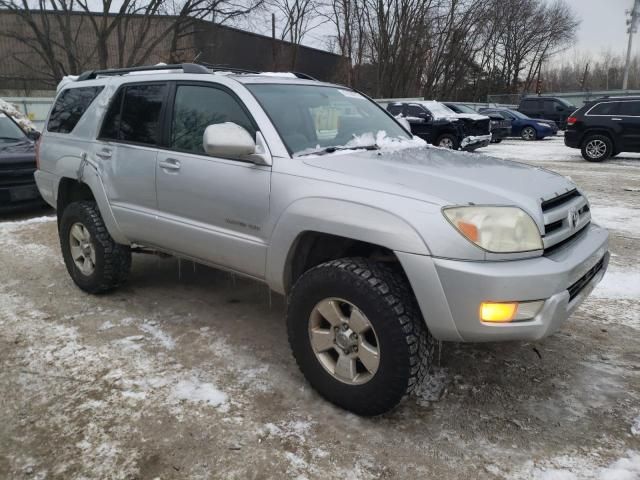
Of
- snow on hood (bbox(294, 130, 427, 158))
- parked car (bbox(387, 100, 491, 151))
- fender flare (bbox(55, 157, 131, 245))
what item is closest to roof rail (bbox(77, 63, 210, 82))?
fender flare (bbox(55, 157, 131, 245))

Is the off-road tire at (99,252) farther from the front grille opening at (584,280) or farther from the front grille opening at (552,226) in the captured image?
the front grille opening at (584,280)

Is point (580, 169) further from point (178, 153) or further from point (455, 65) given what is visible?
point (455, 65)

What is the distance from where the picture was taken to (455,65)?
38.5m

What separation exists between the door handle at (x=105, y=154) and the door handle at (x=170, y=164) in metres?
0.69

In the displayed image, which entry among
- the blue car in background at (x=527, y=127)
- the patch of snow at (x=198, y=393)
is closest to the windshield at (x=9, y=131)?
the patch of snow at (x=198, y=393)

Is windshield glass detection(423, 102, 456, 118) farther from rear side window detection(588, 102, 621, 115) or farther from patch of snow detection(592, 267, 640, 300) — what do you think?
patch of snow detection(592, 267, 640, 300)

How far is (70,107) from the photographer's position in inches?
180

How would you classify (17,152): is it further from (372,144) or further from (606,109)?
(606,109)

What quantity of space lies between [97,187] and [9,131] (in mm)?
5874

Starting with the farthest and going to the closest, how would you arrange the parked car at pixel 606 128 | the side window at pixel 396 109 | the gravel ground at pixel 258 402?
the side window at pixel 396 109 → the parked car at pixel 606 128 → the gravel ground at pixel 258 402

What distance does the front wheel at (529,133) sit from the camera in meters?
21.7

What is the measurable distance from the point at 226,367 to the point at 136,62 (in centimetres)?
2715

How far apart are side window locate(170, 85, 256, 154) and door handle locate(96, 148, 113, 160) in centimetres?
71

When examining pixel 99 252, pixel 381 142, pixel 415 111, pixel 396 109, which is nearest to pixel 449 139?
pixel 415 111
